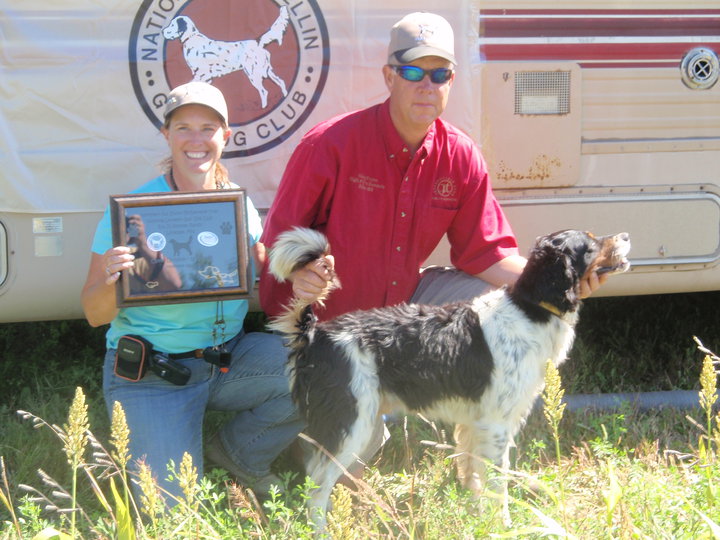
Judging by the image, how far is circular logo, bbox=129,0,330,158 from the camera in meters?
3.81

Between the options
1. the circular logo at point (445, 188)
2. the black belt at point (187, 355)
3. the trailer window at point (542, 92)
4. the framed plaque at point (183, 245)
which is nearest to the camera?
the framed plaque at point (183, 245)

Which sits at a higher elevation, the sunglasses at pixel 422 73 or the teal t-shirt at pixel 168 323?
the sunglasses at pixel 422 73

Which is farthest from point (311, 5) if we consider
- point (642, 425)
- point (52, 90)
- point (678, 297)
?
point (678, 297)

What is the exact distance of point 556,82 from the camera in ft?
13.6

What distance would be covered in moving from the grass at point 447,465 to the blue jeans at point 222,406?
0.52ft

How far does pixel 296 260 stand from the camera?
3020 millimetres

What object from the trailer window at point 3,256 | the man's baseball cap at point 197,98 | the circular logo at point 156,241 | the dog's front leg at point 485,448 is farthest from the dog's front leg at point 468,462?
the trailer window at point 3,256

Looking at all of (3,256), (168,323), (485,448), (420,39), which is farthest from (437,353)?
(3,256)

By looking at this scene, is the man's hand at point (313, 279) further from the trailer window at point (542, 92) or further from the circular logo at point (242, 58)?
the trailer window at point (542, 92)

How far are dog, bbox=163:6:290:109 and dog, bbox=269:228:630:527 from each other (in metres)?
1.11

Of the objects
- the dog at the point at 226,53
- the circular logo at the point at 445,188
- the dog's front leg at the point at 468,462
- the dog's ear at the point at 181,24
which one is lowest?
the dog's front leg at the point at 468,462

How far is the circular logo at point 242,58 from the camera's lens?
381 cm

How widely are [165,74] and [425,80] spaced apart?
1.24m

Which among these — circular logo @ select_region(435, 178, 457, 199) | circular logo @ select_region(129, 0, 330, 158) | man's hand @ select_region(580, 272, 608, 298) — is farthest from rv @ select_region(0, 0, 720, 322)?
man's hand @ select_region(580, 272, 608, 298)
